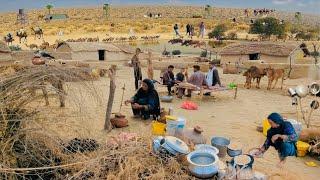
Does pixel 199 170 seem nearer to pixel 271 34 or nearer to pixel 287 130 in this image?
pixel 287 130

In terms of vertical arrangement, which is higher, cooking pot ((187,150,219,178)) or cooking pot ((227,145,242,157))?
cooking pot ((187,150,219,178))

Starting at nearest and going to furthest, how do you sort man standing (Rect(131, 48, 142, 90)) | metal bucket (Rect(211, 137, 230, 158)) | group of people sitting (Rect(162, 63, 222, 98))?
metal bucket (Rect(211, 137, 230, 158)) → group of people sitting (Rect(162, 63, 222, 98)) → man standing (Rect(131, 48, 142, 90))

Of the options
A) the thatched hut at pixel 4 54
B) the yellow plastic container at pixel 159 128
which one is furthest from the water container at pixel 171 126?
the thatched hut at pixel 4 54

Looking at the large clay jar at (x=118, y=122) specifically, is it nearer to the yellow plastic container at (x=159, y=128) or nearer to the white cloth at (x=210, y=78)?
the yellow plastic container at (x=159, y=128)

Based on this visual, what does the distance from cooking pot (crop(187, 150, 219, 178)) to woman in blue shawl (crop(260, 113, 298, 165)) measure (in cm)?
97

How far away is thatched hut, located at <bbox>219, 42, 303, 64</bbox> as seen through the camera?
25.1 m

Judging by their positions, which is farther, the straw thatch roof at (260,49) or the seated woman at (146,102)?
the straw thatch roof at (260,49)

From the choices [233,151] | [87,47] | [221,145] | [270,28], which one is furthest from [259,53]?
[270,28]

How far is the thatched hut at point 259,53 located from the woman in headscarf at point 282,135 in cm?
1765

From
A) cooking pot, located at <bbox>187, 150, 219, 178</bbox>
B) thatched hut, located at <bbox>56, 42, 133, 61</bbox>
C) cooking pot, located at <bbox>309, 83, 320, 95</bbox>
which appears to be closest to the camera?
cooking pot, located at <bbox>187, 150, 219, 178</bbox>

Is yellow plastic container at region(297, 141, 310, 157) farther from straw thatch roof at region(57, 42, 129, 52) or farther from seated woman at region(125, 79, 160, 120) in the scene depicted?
straw thatch roof at region(57, 42, 129, 52)

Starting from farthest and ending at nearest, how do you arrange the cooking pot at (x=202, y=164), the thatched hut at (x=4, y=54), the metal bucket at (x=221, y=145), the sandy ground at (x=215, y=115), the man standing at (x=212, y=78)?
the thatched hut at (x=4, y=54) < the man standing at (x=212, y=78) < the metal bucket at (x=221, y=145) < the sandy ground at (x=215, y=115) < the cooking pot at (x=202, y=164)

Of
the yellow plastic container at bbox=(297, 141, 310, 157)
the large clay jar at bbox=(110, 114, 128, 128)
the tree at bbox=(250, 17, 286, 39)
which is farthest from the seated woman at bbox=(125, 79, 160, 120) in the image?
the tree at bbox=(250, 17, 286, 39)

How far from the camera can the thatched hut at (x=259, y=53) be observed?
82.2 feet
